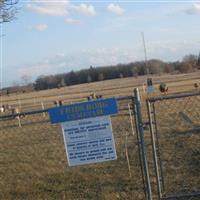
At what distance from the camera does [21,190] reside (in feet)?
30.7

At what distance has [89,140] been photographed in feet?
22.8

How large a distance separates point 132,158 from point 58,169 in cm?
164

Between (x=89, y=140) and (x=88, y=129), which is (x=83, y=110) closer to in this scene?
(x=88, y=129)

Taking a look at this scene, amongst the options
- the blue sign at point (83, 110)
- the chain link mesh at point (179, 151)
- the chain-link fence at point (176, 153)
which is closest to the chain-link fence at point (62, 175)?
the blue sign at point (83, 110)

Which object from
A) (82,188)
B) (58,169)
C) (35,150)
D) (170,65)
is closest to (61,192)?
(82,188)

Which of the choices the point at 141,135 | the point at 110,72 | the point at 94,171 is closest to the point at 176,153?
the point at 94,171

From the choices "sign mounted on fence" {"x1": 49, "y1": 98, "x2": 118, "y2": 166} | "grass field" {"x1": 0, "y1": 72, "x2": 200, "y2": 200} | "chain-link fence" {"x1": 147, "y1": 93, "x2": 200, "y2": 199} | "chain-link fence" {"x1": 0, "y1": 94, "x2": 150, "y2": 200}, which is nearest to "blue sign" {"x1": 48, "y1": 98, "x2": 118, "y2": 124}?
"sign mounted on fence" {"x1": 49, "y1": 98, "x2": 118, "y2": 166}

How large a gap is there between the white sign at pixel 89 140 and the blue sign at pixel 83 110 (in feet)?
0.23

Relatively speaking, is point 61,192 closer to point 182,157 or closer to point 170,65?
point 182,157

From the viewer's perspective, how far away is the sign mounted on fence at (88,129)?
6.81 m

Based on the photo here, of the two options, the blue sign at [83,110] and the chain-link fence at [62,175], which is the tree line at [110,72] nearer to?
the chain-link fence at [62,175]

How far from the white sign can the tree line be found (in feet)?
408

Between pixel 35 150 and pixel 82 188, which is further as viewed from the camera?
pixel 35 150

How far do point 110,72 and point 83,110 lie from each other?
13591cm
